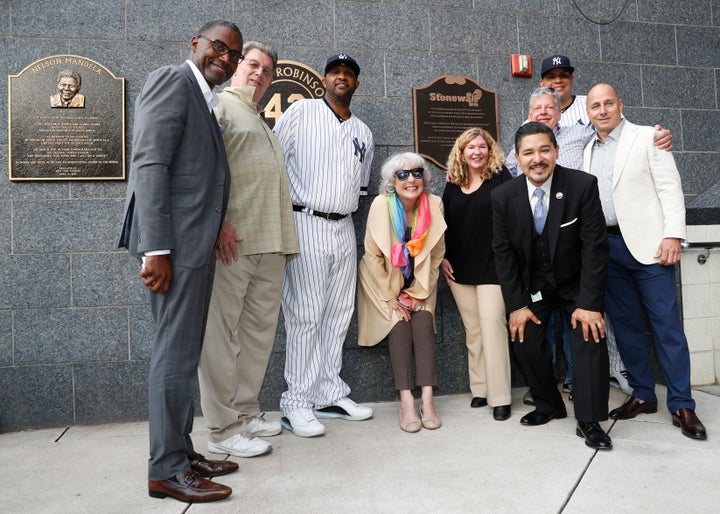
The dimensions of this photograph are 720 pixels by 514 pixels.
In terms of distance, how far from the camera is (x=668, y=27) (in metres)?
4.50

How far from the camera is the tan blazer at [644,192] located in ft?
10.2

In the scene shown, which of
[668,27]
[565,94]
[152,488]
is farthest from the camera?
[668,27]

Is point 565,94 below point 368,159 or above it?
above

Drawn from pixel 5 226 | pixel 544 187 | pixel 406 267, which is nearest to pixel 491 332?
pixel 406 267

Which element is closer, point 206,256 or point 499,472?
point 206,256

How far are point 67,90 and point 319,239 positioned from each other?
190 centimetres

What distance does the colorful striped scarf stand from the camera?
11.1 feet

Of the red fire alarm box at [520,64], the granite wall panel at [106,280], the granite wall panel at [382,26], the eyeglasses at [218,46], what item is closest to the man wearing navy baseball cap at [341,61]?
the granite wall panel at [382,26]

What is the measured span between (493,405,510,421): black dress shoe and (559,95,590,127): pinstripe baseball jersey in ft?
6.24

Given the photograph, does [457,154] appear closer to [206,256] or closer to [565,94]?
[565,94]

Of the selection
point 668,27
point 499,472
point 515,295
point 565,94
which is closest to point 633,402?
point 515,295

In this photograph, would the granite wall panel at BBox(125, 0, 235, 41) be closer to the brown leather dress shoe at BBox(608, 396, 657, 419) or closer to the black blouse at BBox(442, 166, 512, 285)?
the black blouse at BBox(442, 166, 512, 285)

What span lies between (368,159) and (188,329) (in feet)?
6.04

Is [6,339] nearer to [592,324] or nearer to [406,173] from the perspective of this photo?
[406,173]
